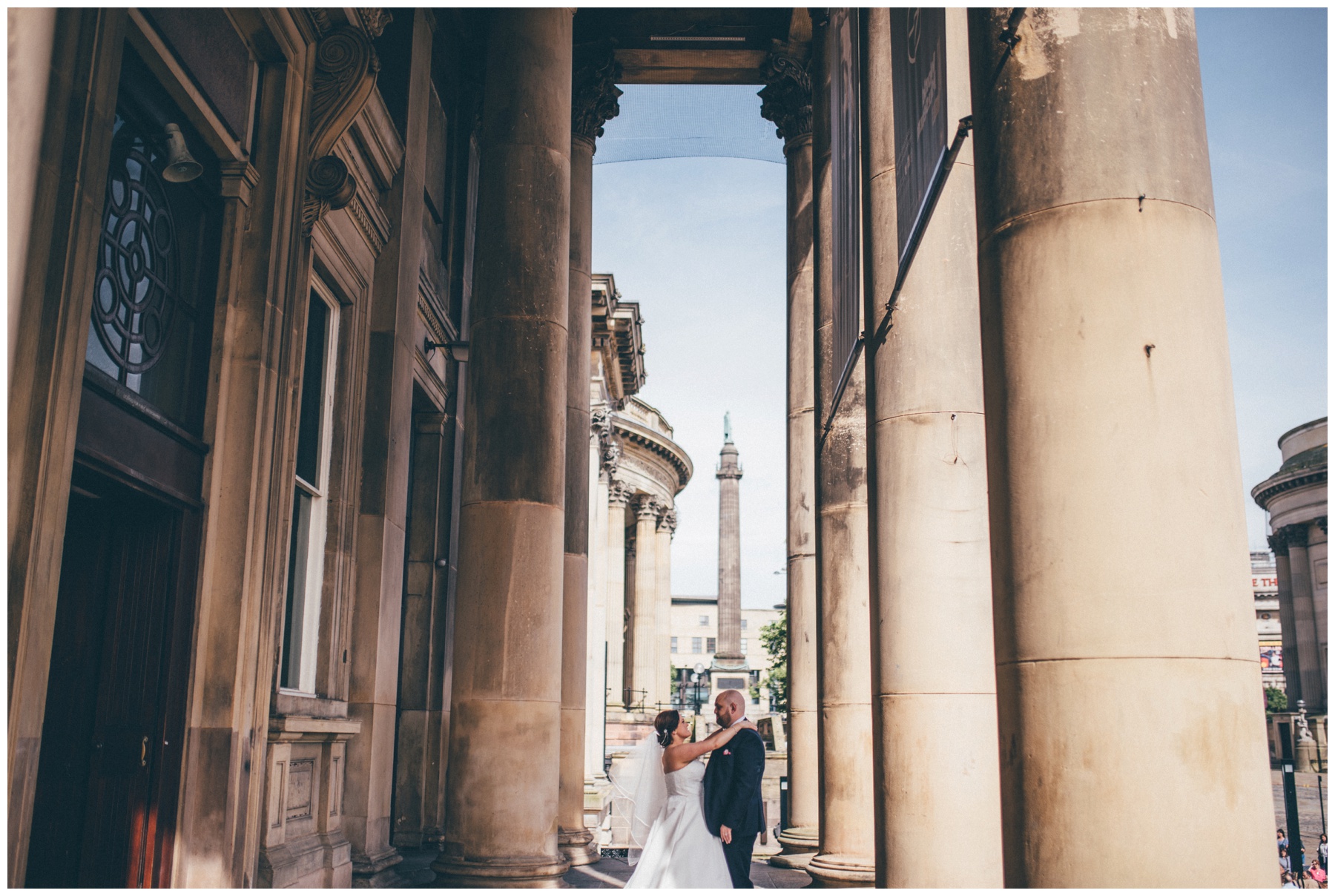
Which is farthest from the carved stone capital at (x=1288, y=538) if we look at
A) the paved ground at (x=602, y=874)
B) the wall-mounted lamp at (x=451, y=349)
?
the wall-mounted lamp at (x=451, y=349)

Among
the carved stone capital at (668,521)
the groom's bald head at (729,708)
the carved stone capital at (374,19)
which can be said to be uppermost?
the carved stone capital at (668,521)

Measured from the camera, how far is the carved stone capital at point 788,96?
19406 millimetres

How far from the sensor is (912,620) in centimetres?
732

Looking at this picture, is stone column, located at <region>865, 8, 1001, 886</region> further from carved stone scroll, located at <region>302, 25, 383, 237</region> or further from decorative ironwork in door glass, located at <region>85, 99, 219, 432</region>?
decorative ironwork in door glass, located at <region>85, 99, 219, 432</region>

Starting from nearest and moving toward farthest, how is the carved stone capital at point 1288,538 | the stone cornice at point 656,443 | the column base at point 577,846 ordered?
1. the column base at point 577,846
2. the stone cornice at point 656,443
3. the carved stone capital at point 1288,538

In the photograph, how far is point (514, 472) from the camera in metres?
10.1

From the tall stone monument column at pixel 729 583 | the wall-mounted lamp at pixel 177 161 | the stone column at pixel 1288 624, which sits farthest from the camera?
the tall stone monument column at pixel 729 583

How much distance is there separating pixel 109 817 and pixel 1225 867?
6923 millimetres

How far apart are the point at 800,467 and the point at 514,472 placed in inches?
319

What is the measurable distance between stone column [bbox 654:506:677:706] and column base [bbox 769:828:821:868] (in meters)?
36.5

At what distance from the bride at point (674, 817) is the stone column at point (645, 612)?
132 ft

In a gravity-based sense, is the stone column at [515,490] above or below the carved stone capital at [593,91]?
below

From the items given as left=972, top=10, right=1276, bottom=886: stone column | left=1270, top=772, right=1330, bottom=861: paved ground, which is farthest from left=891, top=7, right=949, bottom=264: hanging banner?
left=1270, top=772, right=1330, bottom=861: paved ground

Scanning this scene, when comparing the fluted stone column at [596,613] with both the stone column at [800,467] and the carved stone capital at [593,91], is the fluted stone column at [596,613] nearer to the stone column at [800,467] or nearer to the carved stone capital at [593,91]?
the carved stone capital at [593,91]
